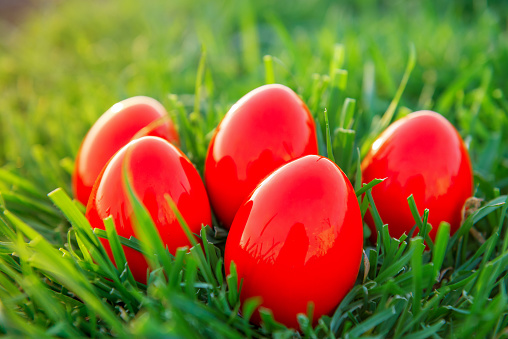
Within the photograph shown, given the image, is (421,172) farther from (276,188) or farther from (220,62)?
(220,62)

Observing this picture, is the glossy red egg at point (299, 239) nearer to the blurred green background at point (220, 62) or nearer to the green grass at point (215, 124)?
the green grass at point (215, 124)

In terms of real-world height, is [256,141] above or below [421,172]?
above

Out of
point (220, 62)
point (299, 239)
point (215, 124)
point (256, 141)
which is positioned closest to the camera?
point (299, 239)

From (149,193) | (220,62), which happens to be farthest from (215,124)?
(220,62)

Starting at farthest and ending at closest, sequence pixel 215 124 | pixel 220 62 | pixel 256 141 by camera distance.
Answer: pixel 220 62 → pixel 215 124 → pixel 256 141

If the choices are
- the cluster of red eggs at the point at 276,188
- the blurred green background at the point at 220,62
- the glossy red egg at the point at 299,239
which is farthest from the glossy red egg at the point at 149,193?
the blurred green background at the point at 220,62

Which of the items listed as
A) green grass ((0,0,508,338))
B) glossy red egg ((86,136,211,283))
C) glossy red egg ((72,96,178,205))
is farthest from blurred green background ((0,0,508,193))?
glossy red egg ((86,136,211,283))

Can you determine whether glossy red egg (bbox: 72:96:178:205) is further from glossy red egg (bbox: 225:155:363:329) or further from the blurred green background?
glossy red egg (bbox: 225:155:363:329)

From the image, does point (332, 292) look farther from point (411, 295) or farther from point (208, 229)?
point (208, 229)

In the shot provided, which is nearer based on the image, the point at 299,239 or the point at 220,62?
the point at 299,239
